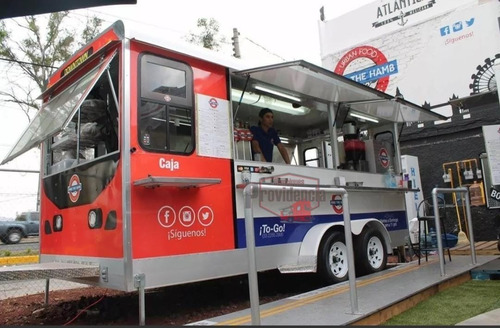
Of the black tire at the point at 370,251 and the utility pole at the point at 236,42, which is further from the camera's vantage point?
the utility pole at the point at 236,42

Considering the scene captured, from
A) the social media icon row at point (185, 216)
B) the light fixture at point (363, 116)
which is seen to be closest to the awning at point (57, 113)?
the social media icon row at point (185, 216)

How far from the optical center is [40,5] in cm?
368

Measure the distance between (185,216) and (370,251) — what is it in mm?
3323

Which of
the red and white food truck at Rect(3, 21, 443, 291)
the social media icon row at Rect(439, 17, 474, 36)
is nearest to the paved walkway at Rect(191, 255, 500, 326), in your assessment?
the red and white food truck at Rect(3, 21, 443, 291)

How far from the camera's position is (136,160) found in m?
3.93

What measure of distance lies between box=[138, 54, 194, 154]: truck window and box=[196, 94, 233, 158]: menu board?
0.10 metres

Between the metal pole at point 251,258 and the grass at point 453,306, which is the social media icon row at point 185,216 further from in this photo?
the grass at point 453,306

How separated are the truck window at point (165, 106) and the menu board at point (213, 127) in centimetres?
10

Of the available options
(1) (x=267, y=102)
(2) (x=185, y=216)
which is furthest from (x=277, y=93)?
(2) (x=185, y=216)

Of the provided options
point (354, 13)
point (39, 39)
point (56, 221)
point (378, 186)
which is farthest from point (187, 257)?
point (39, 39)

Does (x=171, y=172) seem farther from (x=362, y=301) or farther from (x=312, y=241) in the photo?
(x=362, y=301)

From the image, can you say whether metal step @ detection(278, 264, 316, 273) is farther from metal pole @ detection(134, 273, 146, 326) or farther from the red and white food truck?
metal pole @ detection(134, 273, 146, 326)

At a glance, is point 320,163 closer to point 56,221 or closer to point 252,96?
point 252,96

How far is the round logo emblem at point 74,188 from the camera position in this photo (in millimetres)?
4562
